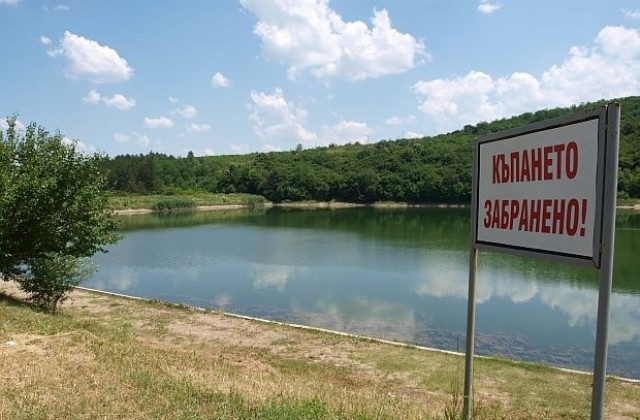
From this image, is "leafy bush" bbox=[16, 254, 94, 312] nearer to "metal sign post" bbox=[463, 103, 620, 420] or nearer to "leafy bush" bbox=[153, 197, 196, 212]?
"metal sign post" bbox=[463, 103, 620, 420]

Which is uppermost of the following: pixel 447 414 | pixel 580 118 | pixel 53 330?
pixel 580 118

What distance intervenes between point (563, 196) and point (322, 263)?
90.7 feet

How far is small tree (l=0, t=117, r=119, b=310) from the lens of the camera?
14617 mm

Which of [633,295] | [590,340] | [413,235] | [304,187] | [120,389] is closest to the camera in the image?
[120,389]

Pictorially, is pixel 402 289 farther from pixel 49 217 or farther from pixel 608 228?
pixel 608 228

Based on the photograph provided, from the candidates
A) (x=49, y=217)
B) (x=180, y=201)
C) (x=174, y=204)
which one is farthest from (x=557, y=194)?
(x=180, y=201)

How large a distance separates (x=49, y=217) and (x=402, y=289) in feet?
45.3

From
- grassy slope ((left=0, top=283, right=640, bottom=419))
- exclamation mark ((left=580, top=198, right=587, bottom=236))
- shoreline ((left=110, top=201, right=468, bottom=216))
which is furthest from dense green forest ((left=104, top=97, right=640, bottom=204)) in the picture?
exclamation mark ((left=580, top=198, right=587, bottom=236))

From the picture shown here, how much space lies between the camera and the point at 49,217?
15.1 metres

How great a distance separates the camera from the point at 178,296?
22.5m

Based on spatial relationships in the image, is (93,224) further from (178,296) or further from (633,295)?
(633,295)

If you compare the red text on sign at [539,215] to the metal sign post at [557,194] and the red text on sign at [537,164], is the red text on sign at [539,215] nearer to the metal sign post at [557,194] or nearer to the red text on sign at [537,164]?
the metal sign post at [557,194]

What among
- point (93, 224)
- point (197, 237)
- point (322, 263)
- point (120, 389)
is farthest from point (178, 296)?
point (197, 237)

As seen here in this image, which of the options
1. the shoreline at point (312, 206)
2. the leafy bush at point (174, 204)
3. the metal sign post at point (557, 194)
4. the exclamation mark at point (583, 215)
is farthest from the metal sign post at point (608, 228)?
the leafy bush at point (174, 204)
